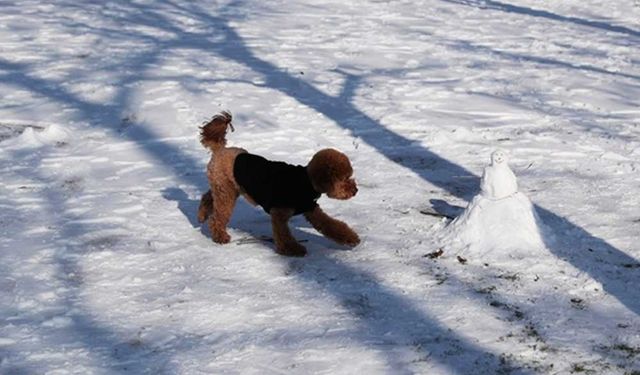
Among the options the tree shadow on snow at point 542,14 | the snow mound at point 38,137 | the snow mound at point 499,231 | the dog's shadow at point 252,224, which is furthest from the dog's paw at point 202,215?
the tree shadow on snow at point 542,14

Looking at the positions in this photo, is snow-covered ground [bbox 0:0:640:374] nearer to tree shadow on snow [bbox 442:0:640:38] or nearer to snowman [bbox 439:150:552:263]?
snowman [bbox 439:150:552:263]

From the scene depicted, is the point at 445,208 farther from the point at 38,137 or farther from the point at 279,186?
the point at 38,137

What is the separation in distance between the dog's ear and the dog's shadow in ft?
1.94

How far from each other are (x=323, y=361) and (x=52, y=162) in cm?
424

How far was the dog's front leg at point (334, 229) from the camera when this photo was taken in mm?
5703

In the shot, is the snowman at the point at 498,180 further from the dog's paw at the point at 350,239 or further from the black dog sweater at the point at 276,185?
the black dog sweater at the point at 276,185

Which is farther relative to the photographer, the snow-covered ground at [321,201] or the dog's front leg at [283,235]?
the dog's front leg at [283,235]

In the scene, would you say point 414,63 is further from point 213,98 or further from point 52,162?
point 52,162

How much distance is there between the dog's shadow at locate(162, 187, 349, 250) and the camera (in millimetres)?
5992

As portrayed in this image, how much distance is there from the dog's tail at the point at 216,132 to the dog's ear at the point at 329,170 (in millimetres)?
757

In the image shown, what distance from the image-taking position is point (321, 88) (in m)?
10.4

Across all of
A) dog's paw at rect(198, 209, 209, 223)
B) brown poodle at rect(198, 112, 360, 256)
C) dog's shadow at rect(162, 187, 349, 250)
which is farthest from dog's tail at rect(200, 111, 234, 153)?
dog's shadow at rect(162, 187, 349, 250)

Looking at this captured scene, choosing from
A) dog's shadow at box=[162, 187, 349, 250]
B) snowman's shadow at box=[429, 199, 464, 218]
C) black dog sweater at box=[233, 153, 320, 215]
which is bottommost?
dog's shadow at box=[162, 187, 349, 250]

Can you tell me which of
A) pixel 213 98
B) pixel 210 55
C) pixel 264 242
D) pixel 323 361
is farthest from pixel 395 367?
pixel 210 55
